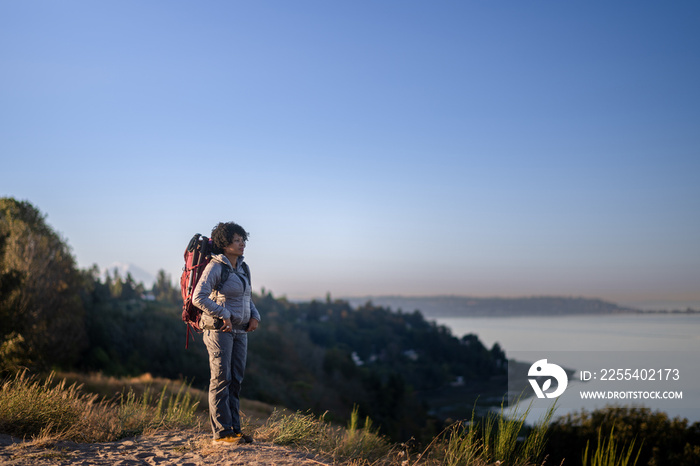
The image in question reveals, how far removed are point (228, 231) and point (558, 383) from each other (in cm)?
538

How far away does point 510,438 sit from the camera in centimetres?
588

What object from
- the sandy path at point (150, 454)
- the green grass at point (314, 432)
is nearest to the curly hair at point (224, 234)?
the sandy path at point (150, 454)

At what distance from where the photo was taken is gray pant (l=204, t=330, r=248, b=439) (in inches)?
220

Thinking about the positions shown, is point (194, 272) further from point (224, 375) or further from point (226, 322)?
point (224, 375)

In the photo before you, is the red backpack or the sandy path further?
the red backpack

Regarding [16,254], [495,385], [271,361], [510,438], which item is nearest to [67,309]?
[16,254]

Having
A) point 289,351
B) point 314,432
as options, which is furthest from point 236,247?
point 289,351

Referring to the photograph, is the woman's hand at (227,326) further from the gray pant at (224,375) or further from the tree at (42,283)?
the tree at (42,283)

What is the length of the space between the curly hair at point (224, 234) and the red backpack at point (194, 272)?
0.09m

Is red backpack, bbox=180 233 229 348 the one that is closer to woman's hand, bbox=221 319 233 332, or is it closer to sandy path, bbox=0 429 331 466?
woman's hand, bbox=221 319 233 332

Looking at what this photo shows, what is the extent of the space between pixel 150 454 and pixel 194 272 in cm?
192

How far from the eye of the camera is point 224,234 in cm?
582

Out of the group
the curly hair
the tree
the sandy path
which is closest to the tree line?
the tree

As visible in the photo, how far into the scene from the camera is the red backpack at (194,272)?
5.77 m
